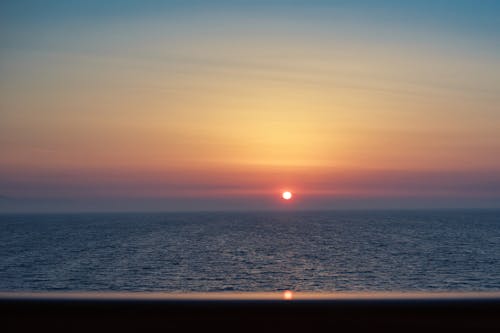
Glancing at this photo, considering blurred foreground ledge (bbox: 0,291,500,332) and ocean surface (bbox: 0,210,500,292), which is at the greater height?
blurred foreground ledge (bbox: 0,291,500,332)

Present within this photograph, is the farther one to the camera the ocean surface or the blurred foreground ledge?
the ocean surface

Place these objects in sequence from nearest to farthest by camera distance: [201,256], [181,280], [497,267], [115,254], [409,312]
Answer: [409,312]
[181,280]
[497,267]
[201,256]
[115,254]

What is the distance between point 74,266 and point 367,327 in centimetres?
4639

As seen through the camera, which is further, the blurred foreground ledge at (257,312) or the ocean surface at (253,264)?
the ocean surface at (253,264)

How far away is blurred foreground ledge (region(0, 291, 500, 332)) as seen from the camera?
1.50 meters

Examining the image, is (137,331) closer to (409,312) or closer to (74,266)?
(409,312)

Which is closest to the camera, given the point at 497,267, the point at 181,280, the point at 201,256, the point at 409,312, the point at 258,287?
the point at 409,312

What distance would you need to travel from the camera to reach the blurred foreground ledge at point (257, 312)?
1497 mm

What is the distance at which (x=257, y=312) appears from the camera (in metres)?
1.51

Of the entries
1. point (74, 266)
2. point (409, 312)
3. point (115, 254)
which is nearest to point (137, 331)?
point (409, 312)

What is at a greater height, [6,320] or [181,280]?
[6,320]

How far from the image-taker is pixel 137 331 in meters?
1.53

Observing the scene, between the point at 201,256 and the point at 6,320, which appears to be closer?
the point at 6,320

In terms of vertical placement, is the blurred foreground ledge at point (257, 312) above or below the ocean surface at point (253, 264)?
above
